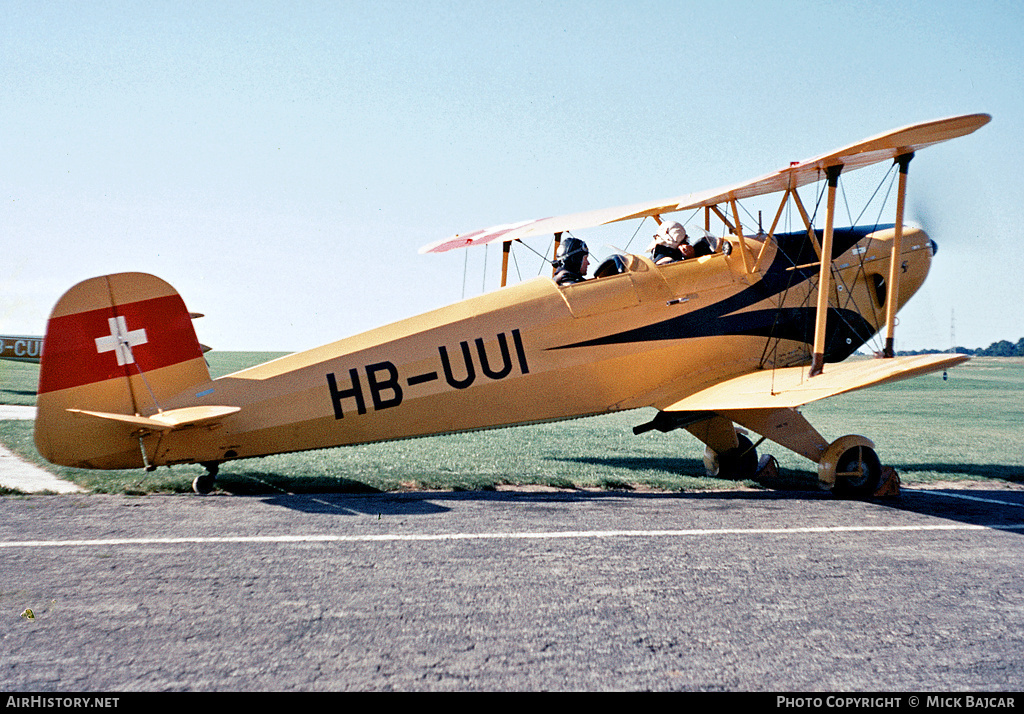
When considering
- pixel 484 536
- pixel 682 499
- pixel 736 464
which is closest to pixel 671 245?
pixel 736 464

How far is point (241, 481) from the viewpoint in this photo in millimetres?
8633

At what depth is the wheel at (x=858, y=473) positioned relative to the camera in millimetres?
8242

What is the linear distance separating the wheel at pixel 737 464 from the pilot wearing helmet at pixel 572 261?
2973 mm

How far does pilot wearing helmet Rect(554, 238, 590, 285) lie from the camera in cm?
919

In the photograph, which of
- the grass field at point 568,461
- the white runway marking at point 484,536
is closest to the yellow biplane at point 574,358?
the grass field at point 568,461

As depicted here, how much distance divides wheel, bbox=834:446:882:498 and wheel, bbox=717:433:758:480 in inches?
64.5


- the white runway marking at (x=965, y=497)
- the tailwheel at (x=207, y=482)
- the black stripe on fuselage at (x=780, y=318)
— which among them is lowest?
the white runway marking at (x=965, y=497)

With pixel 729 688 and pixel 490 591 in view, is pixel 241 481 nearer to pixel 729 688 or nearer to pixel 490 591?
pixel 490 591

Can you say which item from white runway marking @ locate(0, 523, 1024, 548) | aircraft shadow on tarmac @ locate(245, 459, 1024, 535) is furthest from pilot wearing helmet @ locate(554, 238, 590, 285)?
white runway marking @ locate(0, 523, 1024, 548)

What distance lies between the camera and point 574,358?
8820 mm

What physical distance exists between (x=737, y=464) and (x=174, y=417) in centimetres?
658

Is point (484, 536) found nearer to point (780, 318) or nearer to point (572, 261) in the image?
point (572, 261)

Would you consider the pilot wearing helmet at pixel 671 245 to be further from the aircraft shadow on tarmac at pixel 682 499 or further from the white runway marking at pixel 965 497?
the white runway marking at pixel 965 497
